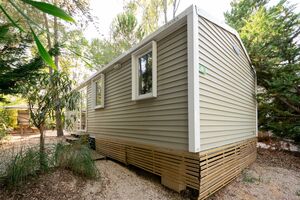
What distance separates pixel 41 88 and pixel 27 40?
38.8 inches

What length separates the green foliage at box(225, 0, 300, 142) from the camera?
6465 millimetres

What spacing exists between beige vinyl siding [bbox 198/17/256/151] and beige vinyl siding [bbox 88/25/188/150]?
0.34m

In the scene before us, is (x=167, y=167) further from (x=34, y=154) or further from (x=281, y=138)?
(x=281, y=138)

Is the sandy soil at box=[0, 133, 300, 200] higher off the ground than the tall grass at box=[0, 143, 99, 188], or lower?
lower

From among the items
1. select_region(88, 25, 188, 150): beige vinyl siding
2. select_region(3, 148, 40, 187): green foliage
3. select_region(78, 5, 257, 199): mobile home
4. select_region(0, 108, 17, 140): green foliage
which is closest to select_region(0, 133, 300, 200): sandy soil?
select_region(3, 148, 40, 187): green foliage

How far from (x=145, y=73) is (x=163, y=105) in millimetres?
1100

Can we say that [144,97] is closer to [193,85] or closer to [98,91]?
[193,85]

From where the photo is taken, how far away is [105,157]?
231 inches

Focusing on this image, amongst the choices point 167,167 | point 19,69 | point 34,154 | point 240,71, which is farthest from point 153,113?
point 240,71

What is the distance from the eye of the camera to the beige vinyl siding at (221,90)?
136 inches

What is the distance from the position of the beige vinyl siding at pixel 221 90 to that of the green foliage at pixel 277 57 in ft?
4.50

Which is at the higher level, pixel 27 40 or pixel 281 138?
pixel 27 40

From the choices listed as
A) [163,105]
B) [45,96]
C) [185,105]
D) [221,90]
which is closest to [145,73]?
[163,105]

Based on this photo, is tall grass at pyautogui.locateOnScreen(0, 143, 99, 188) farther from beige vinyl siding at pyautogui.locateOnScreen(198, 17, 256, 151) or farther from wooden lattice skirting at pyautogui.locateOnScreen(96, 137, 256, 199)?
beige vinyl siding at pyautogui.locateOnScreen(198, 17, 256, 151)
